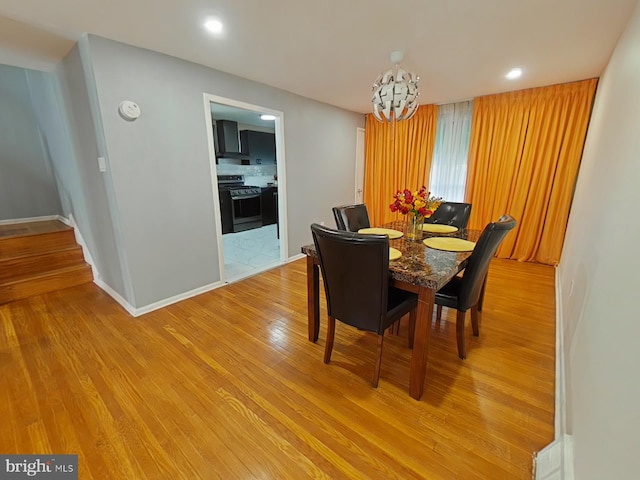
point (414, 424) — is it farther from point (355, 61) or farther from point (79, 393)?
point (355, 61)

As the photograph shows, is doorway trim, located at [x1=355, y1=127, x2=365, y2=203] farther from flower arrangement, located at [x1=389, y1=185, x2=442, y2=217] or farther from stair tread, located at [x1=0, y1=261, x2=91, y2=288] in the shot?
stair tread, located at [x1=0, y1=261, x2=91, y2=288]

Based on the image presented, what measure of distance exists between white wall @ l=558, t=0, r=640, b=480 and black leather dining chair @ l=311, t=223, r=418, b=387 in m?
0.82

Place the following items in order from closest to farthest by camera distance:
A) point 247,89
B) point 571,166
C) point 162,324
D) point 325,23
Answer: point 325,23, point 162,324, point 247,89, point 571,166

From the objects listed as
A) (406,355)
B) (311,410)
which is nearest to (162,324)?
(311,410)

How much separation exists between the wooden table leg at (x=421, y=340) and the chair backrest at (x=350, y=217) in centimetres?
118

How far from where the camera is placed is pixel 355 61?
251 centimetres

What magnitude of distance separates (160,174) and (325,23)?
184 cm

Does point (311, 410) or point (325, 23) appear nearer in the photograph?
point (311, 410)

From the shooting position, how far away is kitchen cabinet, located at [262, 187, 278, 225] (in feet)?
19.8

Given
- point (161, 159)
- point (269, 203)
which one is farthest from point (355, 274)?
point (269, 203)

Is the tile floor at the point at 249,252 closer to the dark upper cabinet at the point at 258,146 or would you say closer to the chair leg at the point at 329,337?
the dark upper cabinet at the point at 258,146

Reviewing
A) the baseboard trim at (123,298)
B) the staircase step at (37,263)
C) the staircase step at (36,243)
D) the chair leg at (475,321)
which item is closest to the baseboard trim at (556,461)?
the chair leg at (475,321)

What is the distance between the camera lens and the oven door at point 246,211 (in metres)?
5.51

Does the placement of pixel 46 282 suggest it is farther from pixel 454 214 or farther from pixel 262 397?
pixel 454 214
